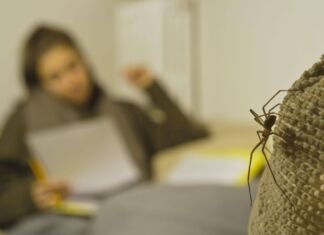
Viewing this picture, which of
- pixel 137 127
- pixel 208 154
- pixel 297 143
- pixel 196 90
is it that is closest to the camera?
pixel 297 143

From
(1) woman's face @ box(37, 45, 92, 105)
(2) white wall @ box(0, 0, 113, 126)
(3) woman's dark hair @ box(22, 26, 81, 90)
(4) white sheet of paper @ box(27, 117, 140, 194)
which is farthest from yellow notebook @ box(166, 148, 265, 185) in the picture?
(2) white wall @ box(0, 0, 113, 126)

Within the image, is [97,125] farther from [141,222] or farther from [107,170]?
[141,222]

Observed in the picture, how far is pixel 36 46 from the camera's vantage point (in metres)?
1.50

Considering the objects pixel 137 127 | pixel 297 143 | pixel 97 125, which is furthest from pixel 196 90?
pixel 297 143

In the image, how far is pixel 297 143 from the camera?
0.17 metres

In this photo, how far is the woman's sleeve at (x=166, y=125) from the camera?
1561mm

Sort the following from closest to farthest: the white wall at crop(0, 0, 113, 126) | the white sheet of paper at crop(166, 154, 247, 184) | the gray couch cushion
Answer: the gray couch cushion
the white sheet of paper at crop(166, 154, 247, 184)
the white wall at crop(0, 0, 113, 126)

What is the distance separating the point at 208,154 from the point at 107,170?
31 cm

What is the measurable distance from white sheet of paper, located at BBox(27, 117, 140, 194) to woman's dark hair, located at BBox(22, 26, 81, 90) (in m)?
0.21

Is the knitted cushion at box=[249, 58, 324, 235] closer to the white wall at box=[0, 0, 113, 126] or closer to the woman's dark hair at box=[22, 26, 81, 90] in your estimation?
the woman's dark hair at box=[22, 26, 81, 90]

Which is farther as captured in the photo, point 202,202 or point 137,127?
point 137,127

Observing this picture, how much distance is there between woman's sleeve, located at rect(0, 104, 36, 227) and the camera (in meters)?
1.32

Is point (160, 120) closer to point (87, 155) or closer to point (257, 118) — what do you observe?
point (87, 155)

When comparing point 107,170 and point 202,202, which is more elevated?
point 202,202
